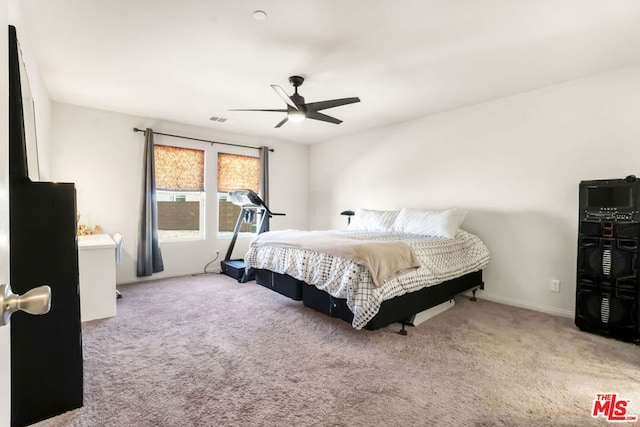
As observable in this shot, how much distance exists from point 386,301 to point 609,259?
1.99 metres

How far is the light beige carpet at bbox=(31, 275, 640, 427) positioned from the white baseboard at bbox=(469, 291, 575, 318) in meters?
0.19

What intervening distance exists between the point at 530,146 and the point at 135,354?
434 centimetres

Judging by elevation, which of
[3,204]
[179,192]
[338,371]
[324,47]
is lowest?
[338,371]

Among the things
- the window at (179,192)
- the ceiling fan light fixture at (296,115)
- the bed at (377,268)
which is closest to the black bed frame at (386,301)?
the bed at (377,268)

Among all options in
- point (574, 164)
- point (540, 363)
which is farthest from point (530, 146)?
point (540, 363)

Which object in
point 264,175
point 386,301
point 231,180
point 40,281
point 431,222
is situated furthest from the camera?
point 264,175

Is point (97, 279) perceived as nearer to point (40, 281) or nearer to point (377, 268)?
point (40, 281)

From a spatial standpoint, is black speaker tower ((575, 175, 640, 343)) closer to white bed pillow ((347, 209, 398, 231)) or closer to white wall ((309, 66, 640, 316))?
white wall ((309, 66, 640, 316))

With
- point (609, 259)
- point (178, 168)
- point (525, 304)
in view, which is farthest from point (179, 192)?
point (609, 259)

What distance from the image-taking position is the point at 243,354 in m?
2.32

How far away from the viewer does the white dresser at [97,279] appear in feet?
9.48

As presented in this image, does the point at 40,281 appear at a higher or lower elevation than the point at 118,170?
lower

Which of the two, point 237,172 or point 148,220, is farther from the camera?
point 237,172

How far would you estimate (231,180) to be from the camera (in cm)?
534
